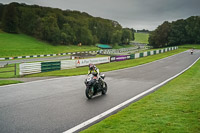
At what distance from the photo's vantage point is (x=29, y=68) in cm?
1891

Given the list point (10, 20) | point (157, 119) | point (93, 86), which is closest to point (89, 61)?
point (93, 86)

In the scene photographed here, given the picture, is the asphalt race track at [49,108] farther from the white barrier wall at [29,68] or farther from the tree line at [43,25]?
the tree line at [43,25]

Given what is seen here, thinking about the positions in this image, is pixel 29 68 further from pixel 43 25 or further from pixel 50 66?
pixel 43 25

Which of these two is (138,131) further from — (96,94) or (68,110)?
(96,94)

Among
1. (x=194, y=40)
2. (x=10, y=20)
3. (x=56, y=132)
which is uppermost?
(x=10, y=20)

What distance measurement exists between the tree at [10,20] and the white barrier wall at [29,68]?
6530 centimetres

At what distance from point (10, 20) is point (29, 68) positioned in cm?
6699

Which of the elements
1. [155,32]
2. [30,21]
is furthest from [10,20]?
[155,32]

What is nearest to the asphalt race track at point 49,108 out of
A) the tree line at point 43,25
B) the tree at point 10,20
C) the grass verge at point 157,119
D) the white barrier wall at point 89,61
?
the grass verge at point 157,119

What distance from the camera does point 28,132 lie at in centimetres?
507

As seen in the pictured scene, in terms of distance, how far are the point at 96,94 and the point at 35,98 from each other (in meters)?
3.17

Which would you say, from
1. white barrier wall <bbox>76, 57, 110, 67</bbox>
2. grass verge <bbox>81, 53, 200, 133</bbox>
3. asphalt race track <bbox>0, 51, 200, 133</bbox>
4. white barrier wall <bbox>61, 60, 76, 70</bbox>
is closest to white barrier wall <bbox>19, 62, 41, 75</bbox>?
white barrier wall <bbox>61, 60, 76, 70</bbox>

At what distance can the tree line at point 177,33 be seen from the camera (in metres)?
96.3

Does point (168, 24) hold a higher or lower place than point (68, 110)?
higher
